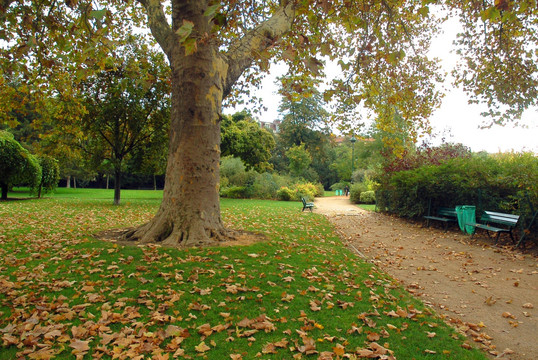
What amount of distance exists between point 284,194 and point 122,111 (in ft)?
51.9

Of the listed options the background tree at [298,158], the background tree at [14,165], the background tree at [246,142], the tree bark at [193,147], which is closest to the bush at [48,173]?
the background tree at [14,165]

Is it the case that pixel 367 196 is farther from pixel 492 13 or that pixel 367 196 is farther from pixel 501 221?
pixel 492 13

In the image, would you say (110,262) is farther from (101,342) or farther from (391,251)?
(391,251)

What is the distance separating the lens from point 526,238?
8062 millimetres

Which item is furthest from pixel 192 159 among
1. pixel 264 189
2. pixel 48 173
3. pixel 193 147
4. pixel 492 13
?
pixel 264 189

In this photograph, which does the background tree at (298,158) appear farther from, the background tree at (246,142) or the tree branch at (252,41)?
the tree branch at (252,41)

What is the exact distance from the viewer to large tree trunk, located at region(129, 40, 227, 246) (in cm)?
676

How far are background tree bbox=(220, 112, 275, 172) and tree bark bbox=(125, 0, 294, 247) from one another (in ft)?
61.8

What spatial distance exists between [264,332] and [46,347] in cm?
201

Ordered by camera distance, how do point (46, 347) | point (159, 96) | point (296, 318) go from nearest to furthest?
point (46, 347) → point (296, 318) → point (159, 96)

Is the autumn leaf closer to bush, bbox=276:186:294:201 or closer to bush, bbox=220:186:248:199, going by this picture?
bush, bbox=276:186:294:201

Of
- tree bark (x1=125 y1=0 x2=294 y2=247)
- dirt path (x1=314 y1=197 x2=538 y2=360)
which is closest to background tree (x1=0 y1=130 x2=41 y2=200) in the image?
tree bark (x1=125 y1=0 x2=294 y2=247)

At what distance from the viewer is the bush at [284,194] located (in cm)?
2814

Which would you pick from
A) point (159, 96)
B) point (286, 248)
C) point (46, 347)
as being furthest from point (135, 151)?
point (46, 347)
